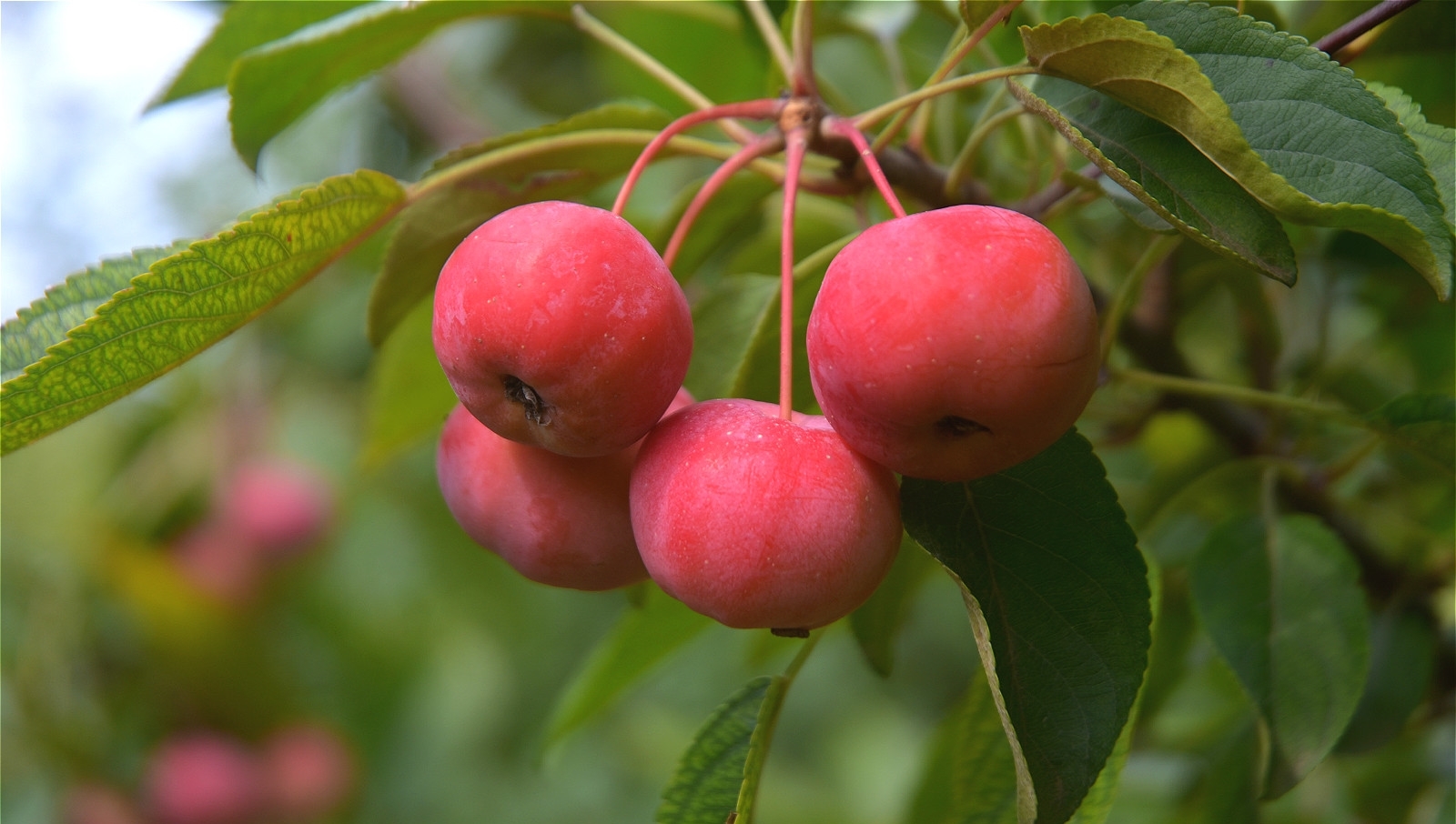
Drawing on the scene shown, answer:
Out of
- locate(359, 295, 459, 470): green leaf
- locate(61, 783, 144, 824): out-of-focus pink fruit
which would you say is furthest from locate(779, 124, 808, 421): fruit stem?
locate(61, 783, 144, 824): out-of-focus pink fruit

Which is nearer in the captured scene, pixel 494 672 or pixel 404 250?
pixel 404 250

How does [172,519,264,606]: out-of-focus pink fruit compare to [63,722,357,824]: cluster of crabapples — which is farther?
[172,519,264,606]: out-of-focus pink fruit

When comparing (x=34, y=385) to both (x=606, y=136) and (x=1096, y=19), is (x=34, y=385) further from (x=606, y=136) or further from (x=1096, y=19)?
(x=1096, y=19)

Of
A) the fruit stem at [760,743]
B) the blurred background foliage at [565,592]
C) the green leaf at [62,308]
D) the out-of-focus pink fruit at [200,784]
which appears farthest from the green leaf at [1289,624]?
the out-of-focus pink fruit at [200,784]

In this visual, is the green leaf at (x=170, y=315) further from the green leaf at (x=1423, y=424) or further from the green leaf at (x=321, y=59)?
the green leaf at (x=1423, y=424)

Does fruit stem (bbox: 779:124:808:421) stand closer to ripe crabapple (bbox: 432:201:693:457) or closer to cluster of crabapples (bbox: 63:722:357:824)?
ripe crabapple (bbox: 432:201:693:457)

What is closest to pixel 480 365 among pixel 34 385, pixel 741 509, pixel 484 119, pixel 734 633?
pixel 741 509

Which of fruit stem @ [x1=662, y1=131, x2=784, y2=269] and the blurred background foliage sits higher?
fruit stem @ [x1=662, y1=131, x2=784, y2=269]

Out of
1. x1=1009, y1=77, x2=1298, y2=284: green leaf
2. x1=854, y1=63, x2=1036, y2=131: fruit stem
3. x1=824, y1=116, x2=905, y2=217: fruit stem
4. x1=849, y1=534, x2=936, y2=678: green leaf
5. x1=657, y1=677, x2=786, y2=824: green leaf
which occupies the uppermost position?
x1=854, y1=63, x2=1036, y2=131: fruit stem
